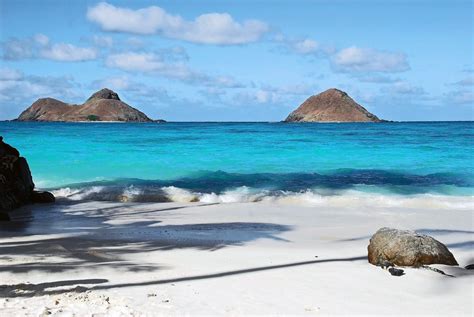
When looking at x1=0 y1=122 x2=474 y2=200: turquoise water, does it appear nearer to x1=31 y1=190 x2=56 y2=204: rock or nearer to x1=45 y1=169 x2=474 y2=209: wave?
x1=45 y1=169 x2=474 y2=209: wave

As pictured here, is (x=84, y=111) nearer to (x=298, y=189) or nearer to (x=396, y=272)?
(x=298, y=189)

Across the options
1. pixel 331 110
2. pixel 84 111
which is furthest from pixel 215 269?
pixel 84 111

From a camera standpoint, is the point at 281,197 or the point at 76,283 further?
the point at 281,197

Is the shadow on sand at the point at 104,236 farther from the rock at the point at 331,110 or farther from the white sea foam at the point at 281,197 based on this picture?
the rock at the point at 331,110

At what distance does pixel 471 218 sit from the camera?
13.5 m

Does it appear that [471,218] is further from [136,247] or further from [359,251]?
[136,247]

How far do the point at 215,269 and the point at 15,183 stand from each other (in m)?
9.13

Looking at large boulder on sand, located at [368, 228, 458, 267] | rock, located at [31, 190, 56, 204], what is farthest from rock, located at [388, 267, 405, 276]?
rock, located at [31, 190, 56, 204]

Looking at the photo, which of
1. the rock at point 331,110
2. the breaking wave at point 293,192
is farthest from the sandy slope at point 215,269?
the rock at point 331,110

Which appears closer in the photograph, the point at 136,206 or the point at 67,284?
the point at 67,284

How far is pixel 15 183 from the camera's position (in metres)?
14.7

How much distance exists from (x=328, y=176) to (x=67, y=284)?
1856 centimetres

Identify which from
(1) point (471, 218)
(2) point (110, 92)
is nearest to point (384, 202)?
(1) point (471, 218)

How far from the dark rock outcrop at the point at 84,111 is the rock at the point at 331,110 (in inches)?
1618
